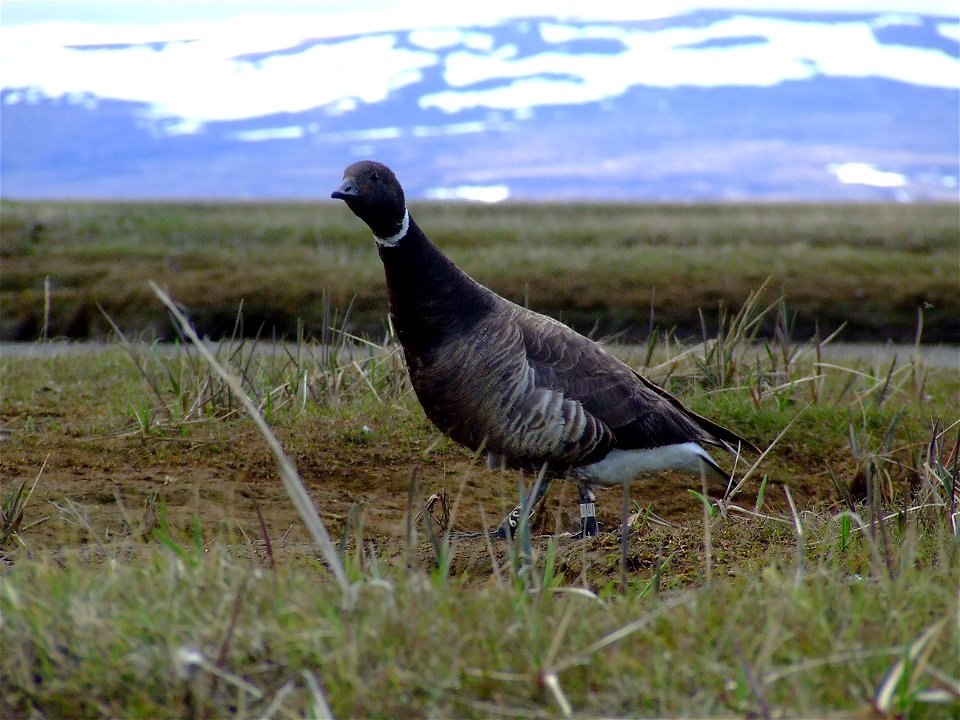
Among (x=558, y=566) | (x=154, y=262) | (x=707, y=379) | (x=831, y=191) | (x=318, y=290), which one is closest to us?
(x=558, y=566)

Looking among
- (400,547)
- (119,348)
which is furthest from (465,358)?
(119,348)

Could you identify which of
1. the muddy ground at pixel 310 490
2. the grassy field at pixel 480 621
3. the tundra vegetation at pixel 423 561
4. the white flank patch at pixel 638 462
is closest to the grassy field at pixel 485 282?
the tundra vegetation at pixel 423 561

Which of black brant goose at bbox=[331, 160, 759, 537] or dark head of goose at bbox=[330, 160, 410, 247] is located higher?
dark head of goose at bbox=[330, 160, 410, 247]

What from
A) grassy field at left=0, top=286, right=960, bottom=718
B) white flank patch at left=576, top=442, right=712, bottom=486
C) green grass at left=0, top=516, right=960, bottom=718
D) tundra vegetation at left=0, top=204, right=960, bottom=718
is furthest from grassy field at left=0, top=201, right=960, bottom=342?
green grass at left=0, top=516, right=960, bottom=718

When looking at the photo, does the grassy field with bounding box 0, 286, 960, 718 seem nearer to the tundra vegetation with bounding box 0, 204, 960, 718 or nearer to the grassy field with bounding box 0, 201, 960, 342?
the tundra vegetation with bounding box 0, 204, 960, 718

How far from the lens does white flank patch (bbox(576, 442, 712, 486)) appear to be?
5203mm

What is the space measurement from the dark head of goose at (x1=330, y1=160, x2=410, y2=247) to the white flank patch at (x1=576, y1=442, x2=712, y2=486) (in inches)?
57.4

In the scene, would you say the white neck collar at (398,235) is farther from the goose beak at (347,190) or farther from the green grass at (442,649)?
the green grass at (442,649)

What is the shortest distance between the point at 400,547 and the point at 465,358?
903 mm

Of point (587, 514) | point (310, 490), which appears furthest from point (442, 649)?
point (310, 490)

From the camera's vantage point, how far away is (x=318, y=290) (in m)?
14.5

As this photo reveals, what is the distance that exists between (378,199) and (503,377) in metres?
1.01

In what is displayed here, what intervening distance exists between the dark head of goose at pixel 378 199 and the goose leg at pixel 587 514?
1.52 metres

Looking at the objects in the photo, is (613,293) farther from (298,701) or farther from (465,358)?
(298,701)
